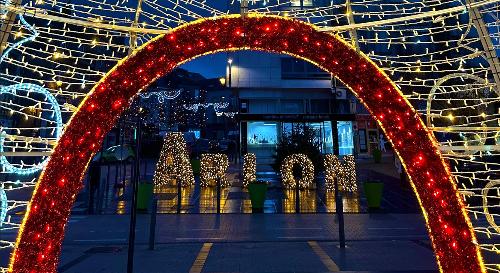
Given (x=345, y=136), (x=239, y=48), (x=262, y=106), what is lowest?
(x=239, y=48)

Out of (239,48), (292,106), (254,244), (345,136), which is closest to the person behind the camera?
(239,48)

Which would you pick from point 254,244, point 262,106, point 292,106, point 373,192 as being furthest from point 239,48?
point 292,106

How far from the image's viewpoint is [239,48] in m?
2.94

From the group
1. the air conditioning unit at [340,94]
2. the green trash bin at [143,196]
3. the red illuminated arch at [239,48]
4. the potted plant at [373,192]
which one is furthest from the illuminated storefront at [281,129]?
the red illuminated arch at [239,48]

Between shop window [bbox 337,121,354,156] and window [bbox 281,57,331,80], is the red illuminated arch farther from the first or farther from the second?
window [bbox 281,57,331,80]

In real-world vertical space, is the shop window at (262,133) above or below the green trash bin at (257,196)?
above

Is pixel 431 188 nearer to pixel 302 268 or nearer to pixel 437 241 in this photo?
pixel 437 241

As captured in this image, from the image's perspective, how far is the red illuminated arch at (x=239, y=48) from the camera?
264 cm

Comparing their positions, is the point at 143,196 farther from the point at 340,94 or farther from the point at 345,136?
the point at 340,94

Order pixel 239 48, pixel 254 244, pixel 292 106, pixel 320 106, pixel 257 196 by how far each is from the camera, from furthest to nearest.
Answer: pixel 320 106 < pixel 292 106 < pixel 257 196 < pixel 254 244 < pixel 239 48

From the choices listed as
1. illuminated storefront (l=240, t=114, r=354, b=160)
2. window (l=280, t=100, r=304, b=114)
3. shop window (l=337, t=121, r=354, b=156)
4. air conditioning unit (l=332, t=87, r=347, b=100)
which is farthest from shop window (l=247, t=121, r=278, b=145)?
air conditioning unit (l=332, t=87, r=347, b=100)

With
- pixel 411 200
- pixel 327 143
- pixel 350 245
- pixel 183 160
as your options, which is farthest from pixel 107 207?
pixel 327 143

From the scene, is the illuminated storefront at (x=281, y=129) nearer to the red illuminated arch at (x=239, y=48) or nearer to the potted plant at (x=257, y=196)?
the potted plant at (x=257, y=196)

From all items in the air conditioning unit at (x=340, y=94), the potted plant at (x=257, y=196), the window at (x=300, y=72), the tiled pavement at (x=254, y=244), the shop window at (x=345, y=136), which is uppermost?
the window at (x=300, y=72)
